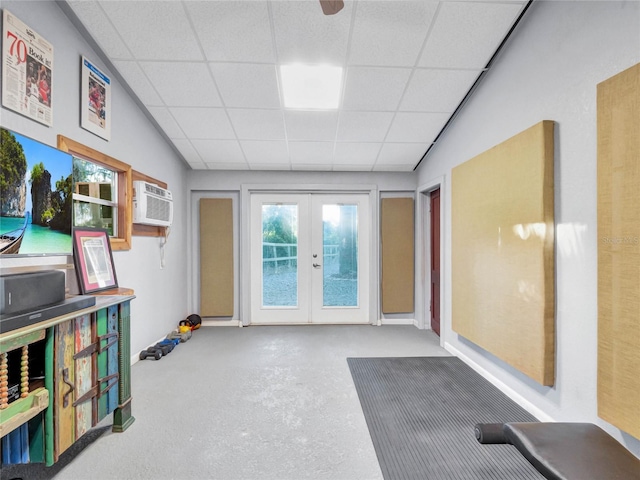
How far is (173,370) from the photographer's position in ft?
9.45

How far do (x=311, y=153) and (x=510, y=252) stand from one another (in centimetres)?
256

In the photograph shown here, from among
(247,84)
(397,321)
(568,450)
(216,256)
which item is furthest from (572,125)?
(216,256)

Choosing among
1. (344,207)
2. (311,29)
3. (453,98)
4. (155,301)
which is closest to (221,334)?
(155,301)

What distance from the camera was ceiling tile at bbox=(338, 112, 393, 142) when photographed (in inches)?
125

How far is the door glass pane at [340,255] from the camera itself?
177 inches

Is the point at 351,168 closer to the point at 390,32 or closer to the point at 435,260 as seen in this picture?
the point at 435,260

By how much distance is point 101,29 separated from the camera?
87.6 inches

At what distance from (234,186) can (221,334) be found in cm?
208

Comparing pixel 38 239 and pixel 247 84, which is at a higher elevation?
pixel 247 84

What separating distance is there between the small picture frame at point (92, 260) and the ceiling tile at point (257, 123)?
1.71m

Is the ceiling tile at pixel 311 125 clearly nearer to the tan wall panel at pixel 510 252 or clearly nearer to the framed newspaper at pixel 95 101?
the tan wall panel at pixel 510 252

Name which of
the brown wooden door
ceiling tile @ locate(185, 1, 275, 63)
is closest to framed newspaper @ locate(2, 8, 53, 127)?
ceiling tile @ locate(185, 1, 275, 63)

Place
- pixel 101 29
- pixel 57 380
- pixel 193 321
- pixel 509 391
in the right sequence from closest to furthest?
1. pixel 57 380
2. pixel 101 29
3. pixel 509 391
4. pixel 193 321

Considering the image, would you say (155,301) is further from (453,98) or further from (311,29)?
(453,98)
